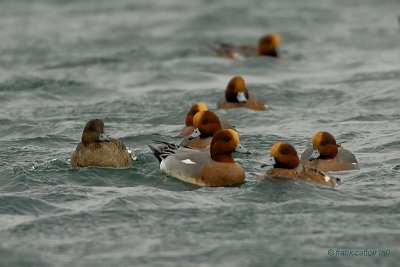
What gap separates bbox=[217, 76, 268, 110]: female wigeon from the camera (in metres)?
19.6

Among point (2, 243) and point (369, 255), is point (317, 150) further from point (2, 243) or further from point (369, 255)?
point (2, 243)

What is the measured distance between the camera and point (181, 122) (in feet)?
63.9

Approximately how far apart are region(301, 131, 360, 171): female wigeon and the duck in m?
1.71

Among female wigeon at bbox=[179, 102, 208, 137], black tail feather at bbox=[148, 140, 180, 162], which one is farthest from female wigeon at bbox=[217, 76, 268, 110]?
black tail feather at bbox=[148, 140, 180, 162]

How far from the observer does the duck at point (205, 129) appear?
16.1m

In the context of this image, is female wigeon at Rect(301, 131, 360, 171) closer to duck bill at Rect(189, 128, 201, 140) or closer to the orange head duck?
duck bill at Rect(189, 128, 201, 140)

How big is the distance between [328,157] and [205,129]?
6.66ft

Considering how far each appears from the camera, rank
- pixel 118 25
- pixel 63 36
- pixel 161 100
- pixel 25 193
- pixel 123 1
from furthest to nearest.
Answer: pixel 123 1 → pixel 118 25 → pixel 63 36 → pixel 161 100 → pixel 25 193

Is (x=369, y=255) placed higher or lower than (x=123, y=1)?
lower

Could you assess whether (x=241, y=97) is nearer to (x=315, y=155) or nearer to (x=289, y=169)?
(x=315, y=155)

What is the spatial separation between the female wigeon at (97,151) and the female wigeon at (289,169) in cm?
217

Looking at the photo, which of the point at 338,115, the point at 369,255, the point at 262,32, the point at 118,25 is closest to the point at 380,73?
the point at 338,115

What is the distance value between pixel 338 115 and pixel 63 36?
12.4 meters

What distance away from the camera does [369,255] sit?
11.8 meters
